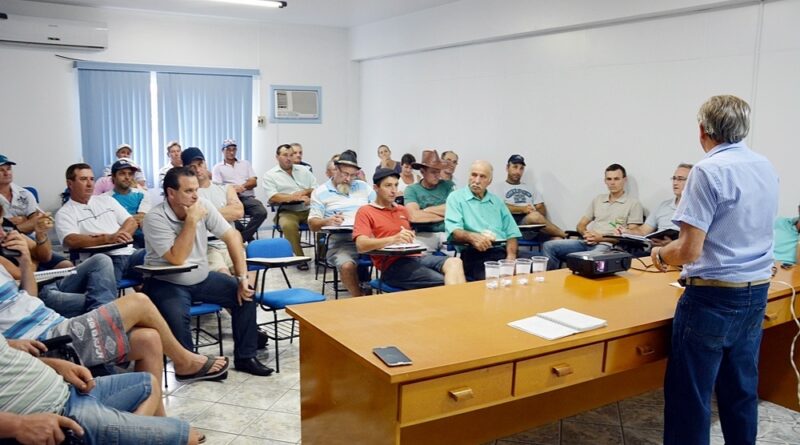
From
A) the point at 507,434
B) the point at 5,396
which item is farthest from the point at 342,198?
the point at 5,396

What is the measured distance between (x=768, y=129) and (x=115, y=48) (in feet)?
24.4

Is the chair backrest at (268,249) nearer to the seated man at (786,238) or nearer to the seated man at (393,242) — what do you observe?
the seated man at (393,242)

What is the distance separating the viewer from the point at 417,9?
794 cm

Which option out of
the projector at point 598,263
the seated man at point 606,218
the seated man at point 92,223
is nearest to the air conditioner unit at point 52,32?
the seated man at point 92,223

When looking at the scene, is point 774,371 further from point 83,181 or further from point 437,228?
point 83,181

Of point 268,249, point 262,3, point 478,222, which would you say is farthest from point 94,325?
point 262,3

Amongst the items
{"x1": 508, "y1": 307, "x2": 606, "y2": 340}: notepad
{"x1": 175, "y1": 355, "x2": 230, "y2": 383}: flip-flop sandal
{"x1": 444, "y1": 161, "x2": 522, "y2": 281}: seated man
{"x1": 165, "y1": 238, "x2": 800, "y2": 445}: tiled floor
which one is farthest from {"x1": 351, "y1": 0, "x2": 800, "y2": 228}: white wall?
{"x1": 175, "y1": 355, "x2": 230, "y2": 383}: flip-flop sandal

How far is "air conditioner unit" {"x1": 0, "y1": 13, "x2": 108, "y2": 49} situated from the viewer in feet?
24.4

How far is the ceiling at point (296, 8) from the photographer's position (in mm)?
7645

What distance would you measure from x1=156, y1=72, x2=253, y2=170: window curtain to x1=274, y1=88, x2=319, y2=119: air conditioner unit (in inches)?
16.2

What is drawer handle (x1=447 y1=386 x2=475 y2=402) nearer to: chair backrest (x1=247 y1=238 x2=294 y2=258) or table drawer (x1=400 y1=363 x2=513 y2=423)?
table drawer (x1=400 y1=363 x2=513 y2=423)

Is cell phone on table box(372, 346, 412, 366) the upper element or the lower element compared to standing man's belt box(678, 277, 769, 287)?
lower

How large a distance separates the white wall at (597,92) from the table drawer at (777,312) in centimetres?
207

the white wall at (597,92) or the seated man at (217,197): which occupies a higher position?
the white wall at (597,92)
